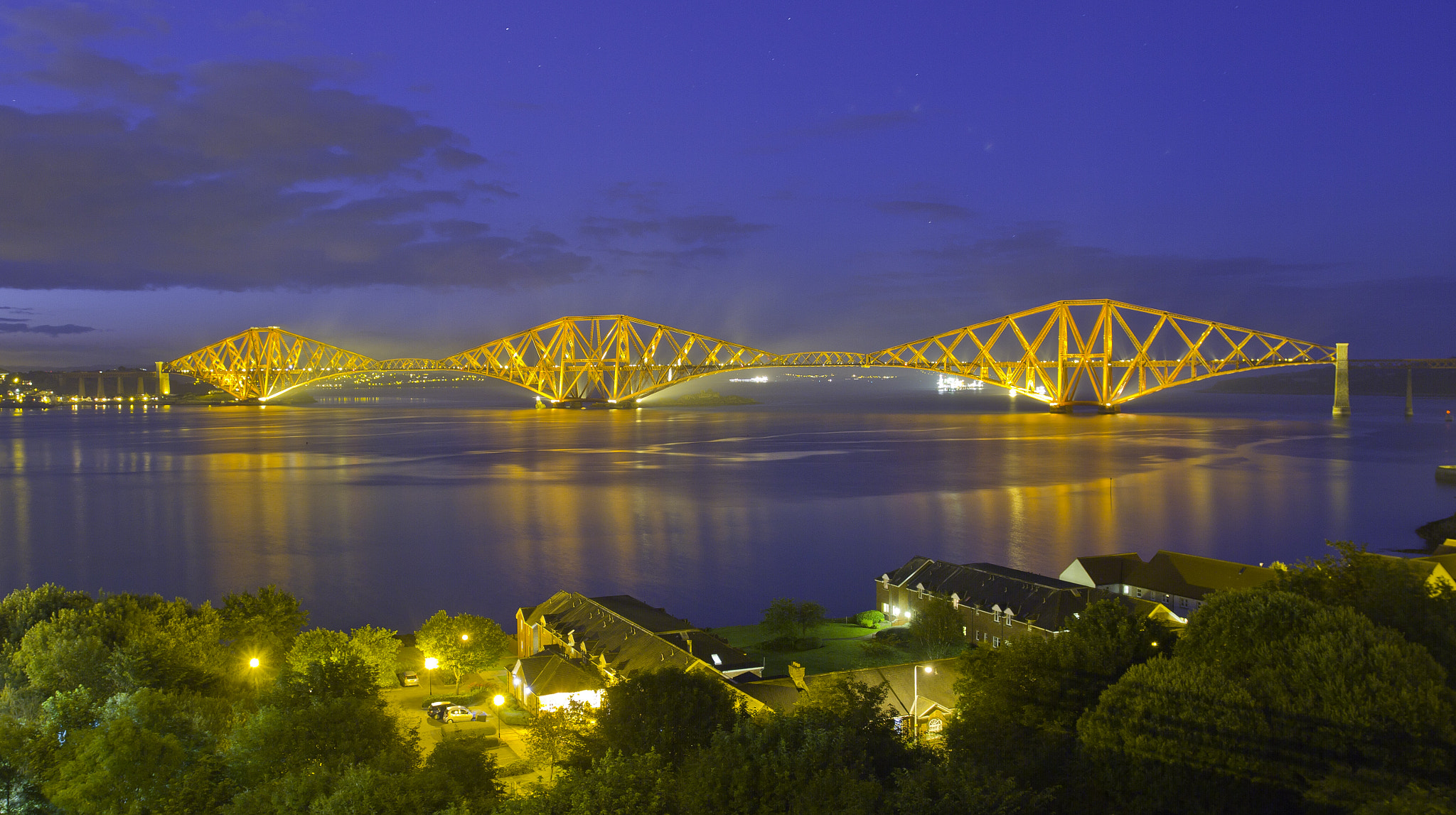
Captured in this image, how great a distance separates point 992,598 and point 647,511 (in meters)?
16.3

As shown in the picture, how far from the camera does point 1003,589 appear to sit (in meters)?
15.1

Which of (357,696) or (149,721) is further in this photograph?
(357,696)

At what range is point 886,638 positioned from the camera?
15.2 m

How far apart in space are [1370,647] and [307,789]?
8880 millimetres

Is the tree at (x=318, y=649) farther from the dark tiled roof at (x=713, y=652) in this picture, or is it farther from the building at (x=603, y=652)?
the dark tiled roof at (x=713, y=652)

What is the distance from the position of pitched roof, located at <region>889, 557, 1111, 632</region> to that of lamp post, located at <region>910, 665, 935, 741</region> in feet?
9.59

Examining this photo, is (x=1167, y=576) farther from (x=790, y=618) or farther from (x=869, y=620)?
(x=790, y=618)

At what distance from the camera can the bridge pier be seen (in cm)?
7131

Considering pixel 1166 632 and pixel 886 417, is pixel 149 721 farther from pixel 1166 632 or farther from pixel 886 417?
pixel 886 417

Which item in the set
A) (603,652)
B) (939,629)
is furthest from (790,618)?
(603,652)

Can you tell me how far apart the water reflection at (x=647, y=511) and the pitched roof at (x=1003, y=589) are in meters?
2.90

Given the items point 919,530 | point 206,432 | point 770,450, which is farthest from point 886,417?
point 919,530

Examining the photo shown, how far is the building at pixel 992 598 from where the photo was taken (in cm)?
1386

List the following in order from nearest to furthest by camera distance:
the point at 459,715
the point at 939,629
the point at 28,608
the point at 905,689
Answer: the point at 905,689
the point at 459,715
the point at 28,608
the point at 939,629
